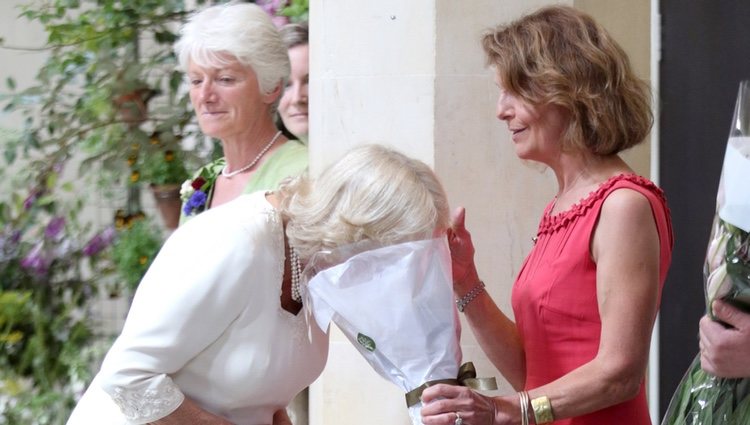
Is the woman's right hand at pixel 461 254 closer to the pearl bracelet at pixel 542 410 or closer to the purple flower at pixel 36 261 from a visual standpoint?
the pearl bracelet at pixel 542 410

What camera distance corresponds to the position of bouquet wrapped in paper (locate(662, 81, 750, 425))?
198cm

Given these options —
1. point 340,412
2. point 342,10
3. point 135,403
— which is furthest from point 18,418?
point 135,403

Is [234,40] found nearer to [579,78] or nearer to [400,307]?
[579,78]

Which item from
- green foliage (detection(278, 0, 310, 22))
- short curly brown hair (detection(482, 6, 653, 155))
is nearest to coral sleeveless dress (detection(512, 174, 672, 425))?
short curly brown hair (detection(482, 6, 653, 155))

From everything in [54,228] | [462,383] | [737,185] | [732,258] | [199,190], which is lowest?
[54,228]

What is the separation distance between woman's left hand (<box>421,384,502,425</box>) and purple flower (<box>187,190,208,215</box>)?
1.95m

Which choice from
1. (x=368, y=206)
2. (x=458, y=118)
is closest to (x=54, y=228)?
(x=458, y=118)

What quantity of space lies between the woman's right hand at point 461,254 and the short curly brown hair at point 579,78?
30cm

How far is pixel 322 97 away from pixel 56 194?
2252 mm

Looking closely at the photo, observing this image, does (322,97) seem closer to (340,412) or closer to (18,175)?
(340,412)

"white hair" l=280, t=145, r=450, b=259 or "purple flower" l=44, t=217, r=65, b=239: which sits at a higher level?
"white hair" l=280, t=145, r=450, b=259

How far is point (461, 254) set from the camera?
2.93 metres

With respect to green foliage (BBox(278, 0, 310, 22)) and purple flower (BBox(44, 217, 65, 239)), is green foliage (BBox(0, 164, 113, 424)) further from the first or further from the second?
green foliage (BBox(278, 0, 310, 22))

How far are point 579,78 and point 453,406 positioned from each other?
712 mm
